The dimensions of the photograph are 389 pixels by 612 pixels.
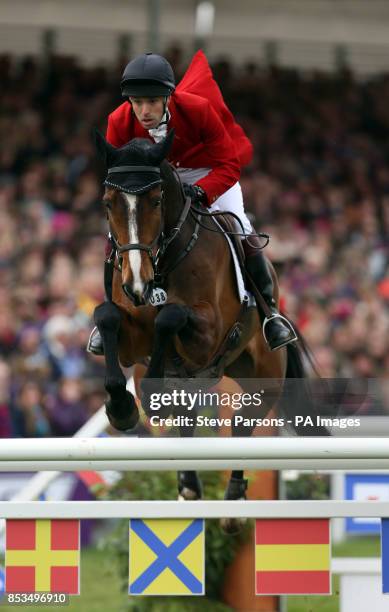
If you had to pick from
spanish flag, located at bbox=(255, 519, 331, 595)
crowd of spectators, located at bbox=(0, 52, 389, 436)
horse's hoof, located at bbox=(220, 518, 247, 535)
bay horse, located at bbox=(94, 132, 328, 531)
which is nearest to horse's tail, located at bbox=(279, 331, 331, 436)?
bay horse, located at bbox=(94, 132, 328, 531)

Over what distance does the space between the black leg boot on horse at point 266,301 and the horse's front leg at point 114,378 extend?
775mm

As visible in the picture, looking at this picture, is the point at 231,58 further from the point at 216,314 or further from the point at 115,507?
the point at 115,507

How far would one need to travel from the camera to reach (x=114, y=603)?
5.33m

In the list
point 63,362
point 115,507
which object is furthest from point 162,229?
point 63,362

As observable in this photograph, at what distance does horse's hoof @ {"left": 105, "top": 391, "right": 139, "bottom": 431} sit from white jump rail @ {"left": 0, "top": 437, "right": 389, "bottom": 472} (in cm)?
54

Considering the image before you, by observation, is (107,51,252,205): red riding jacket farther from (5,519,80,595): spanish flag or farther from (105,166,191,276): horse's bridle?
(5,519,80,595): spanish flag

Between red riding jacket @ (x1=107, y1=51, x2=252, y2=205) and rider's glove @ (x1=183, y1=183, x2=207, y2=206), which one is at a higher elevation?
red riding jacket @ (x1=107, y1=51, x2=252, y2=205)

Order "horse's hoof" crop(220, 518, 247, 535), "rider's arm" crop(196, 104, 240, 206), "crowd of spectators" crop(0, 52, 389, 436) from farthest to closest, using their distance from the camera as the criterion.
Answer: "crowd of spectators" crop(0, 52, 389, 436) → "horse's hoof" crop(220, 518, 247, 535) → "rider's arm" crop(196, 104, 240, 206)

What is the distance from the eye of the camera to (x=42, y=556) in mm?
3305

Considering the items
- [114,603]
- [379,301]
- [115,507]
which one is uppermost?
[379,301]

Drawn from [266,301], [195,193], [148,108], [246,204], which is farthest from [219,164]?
[246,204]

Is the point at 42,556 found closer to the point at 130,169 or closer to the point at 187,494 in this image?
the point at 130,169

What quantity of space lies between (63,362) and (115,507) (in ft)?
15.9

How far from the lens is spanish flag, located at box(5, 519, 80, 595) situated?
330 cm
